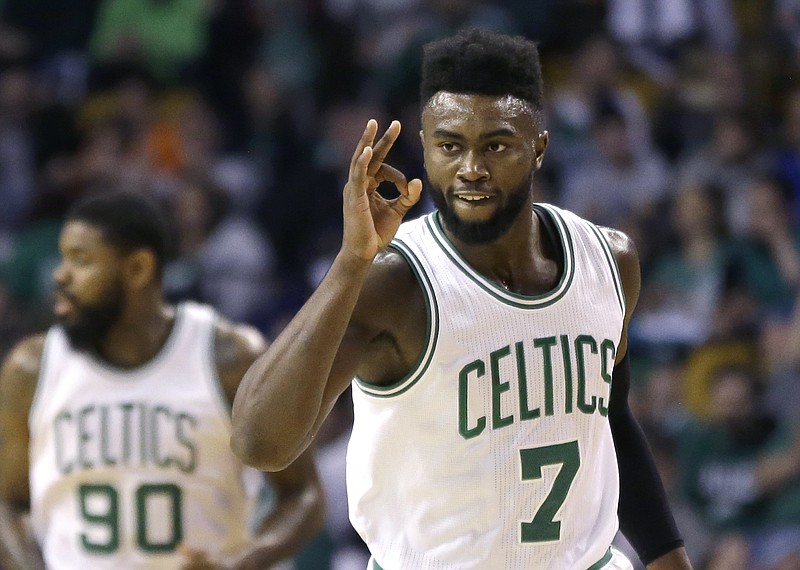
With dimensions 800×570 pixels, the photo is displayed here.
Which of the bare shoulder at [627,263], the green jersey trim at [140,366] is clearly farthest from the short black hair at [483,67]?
the green jersey trim at [140,366]

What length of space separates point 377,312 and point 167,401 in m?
2.02

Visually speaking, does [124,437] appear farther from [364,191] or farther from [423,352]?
[364,191]

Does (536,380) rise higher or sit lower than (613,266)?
lower

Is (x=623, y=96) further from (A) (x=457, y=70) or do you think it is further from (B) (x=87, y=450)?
(A) (x=457, y=70)

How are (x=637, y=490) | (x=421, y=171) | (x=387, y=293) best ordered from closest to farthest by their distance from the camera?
(x=387, y=293) → (x=637, y=490) → (x=421, y=171)

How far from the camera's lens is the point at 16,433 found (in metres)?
4.94

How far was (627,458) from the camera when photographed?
371cm

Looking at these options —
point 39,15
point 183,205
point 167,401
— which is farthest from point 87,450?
point 39,15

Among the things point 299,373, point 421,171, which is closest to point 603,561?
point 299,373

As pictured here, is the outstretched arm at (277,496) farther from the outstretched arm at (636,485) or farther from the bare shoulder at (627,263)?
the bare shoulder at (627,263)

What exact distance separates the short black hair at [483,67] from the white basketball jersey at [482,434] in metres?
0.36

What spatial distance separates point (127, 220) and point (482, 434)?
231cm

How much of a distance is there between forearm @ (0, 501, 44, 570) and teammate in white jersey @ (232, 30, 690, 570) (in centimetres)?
181

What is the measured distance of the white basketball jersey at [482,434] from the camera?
3.19 m
